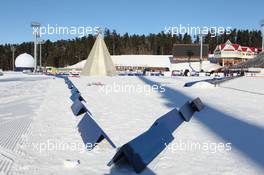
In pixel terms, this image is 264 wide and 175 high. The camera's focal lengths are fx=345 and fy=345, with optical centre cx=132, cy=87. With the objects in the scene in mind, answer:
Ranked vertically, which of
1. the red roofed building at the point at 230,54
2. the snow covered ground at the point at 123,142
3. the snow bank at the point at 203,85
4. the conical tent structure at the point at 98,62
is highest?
the red roofed building at the point at 230,54

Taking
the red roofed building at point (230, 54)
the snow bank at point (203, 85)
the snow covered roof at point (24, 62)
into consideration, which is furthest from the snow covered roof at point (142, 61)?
A: the snow bank at point (203, 85)

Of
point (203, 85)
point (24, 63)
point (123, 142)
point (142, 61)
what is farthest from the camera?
point (142, 61)

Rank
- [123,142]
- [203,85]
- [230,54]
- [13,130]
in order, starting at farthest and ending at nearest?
[230,54] < [203,85] < [13,130] < [123,142]

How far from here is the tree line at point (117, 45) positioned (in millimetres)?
112250

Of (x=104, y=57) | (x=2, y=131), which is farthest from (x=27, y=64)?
(x=2, y=131)

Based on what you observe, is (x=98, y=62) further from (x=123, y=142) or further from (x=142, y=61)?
(x=142, y=61)

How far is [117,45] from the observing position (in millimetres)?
122688

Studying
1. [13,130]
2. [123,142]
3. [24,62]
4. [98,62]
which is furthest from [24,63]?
[123,142]

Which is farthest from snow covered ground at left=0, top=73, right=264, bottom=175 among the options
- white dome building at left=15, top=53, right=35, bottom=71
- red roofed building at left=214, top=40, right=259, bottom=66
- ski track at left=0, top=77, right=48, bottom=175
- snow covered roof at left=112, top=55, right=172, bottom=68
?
snow covered roof at left=112, top=55, right=172, bottom=68

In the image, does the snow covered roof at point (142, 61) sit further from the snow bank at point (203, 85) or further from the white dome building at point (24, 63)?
the snow bank at point (203, 85)

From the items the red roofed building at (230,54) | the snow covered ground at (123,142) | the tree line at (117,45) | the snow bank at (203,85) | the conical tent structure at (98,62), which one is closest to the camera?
the snow covered ground at (123,142)

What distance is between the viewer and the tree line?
368 ft

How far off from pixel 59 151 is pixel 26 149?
20.6 inches

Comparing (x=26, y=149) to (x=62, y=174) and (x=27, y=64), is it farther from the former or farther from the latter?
(x=27, y=64)
